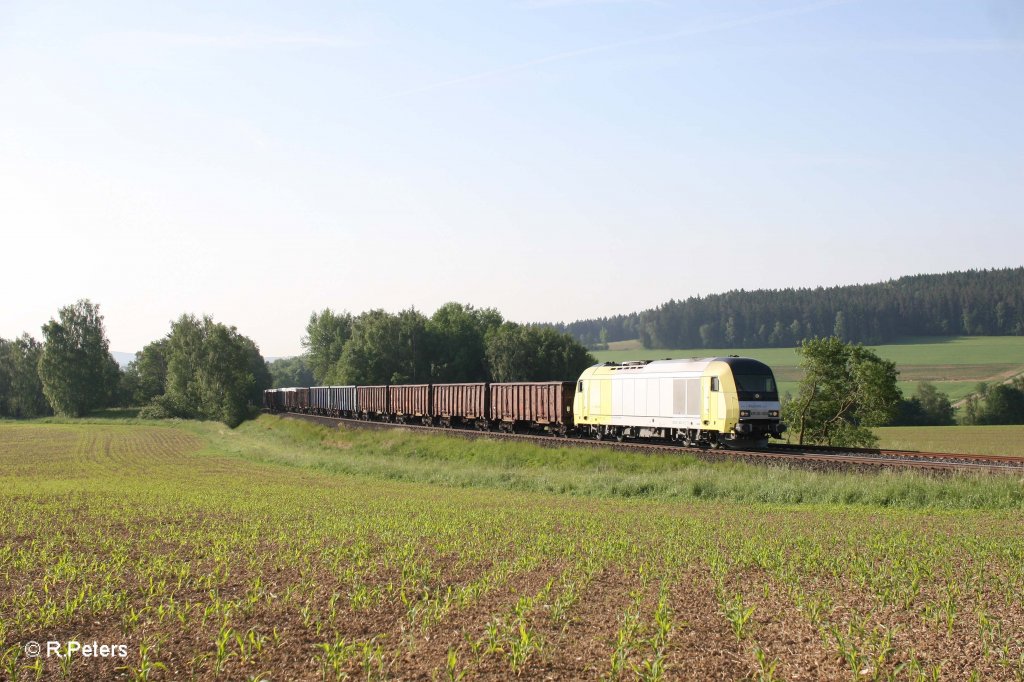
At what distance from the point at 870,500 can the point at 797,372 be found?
91412 millimetres

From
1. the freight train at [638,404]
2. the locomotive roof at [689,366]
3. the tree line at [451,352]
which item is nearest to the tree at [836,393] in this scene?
the freight train at [638,404]

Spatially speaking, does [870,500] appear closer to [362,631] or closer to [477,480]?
[477,480]

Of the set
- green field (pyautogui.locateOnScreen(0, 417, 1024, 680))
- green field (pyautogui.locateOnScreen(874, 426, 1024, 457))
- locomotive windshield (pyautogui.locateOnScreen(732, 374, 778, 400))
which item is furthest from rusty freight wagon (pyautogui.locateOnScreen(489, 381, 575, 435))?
green field (pyautogui.locateOnScreen(0, 417, 1024, 680))

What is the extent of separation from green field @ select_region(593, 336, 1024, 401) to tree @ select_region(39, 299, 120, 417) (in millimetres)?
81724

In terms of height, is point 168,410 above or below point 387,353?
below

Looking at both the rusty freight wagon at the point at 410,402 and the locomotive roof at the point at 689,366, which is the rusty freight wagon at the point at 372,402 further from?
the locomotive roof at the point at 689,366

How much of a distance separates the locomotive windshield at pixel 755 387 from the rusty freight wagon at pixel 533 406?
11.4 metres

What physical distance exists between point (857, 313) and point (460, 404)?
342 feet

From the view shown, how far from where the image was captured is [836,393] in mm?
48062

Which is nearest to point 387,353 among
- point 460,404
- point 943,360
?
point 460,404

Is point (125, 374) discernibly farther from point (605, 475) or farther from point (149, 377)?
point (605, 475)

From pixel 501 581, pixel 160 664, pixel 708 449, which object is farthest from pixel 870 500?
pixel 160 664

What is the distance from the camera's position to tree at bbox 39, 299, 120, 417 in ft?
363

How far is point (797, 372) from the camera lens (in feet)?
356
